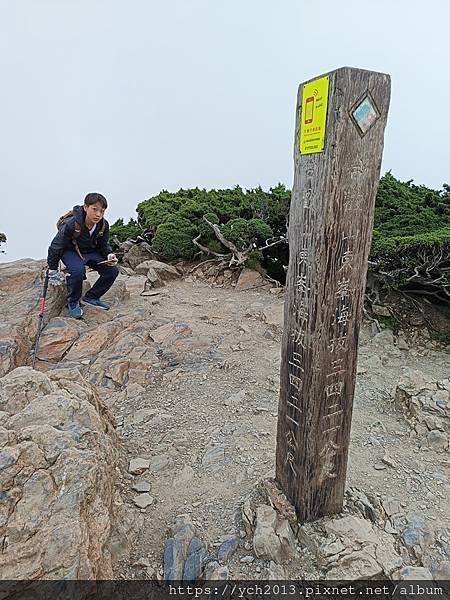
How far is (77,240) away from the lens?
16.4ft

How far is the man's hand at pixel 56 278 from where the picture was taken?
543cm

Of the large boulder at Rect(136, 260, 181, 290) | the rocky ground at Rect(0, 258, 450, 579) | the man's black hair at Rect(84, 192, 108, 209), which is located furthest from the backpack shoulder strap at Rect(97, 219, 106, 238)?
the large boulder at Rect(136, 260, 181, 290)

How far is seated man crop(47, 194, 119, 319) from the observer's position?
187 inches

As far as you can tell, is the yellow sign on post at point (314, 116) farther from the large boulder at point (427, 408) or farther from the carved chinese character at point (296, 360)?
the large boulder at point (427, 408)

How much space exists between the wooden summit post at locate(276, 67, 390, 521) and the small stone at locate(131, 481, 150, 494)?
0.87 metres

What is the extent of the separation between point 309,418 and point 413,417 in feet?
5.95

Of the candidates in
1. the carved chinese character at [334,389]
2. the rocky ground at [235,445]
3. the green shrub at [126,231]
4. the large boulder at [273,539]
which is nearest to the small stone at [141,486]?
the rocky ground at [235,445]

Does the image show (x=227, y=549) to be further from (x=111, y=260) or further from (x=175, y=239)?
(x=175, y=239)

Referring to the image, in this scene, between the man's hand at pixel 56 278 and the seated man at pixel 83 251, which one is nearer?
the seated man at pixel 83 251

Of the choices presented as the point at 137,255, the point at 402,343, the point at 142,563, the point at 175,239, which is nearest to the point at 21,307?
the point at 175,239

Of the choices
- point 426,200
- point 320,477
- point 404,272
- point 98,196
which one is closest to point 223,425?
point 320,477

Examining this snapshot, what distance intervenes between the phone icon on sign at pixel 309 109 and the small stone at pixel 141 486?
2.27 meters

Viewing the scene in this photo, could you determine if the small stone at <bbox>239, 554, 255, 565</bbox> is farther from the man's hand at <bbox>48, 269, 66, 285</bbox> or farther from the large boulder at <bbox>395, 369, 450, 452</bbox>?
the man's hand at <bbox>48, 269, 66, 285</bbox>

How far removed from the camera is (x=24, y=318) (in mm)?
4941
